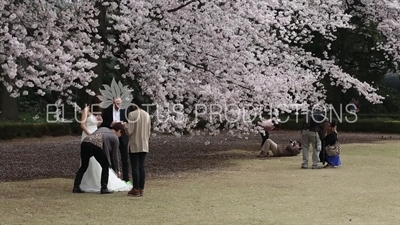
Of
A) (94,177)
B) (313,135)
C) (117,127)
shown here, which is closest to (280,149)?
(313,135)

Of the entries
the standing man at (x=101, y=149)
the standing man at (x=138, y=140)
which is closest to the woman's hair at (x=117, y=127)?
the standing man at (x=101, y=149)

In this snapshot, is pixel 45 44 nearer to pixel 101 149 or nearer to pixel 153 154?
pixel 101 149

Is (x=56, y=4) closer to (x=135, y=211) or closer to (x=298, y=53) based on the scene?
(x=135, y=211)

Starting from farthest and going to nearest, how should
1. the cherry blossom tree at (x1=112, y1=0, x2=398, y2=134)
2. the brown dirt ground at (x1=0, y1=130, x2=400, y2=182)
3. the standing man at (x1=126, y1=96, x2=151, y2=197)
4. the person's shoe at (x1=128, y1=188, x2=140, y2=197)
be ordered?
the brown dirt ground at (x1=0, y1=130, x2=400, y2=182)
the cherry blossom tree at (x1=112, y1=0, x2=398, y2=134)
the person's shoe at (x1=128, y1=188, x2=140, y2=197)
the standing man at (x1=126, y1=96, x2=151, y2=197)

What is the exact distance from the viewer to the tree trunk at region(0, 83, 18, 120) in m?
28.4

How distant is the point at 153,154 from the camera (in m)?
17.7

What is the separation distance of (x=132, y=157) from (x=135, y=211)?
1323 millimetres

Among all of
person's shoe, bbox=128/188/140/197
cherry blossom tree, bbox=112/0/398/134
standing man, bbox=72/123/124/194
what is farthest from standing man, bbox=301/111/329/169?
person's shoe, bbox=128/188/140/197

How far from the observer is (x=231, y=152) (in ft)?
57.9

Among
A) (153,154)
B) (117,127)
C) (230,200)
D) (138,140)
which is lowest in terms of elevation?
(153,154)

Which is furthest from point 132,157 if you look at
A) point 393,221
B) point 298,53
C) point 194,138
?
point 194,138

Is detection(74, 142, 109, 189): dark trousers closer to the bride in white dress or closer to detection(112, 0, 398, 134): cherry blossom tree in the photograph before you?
the bride in white dress

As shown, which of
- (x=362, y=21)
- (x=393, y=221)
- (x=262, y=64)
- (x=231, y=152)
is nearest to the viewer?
(x=393, y=221)

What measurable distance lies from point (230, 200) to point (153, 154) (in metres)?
8.77
